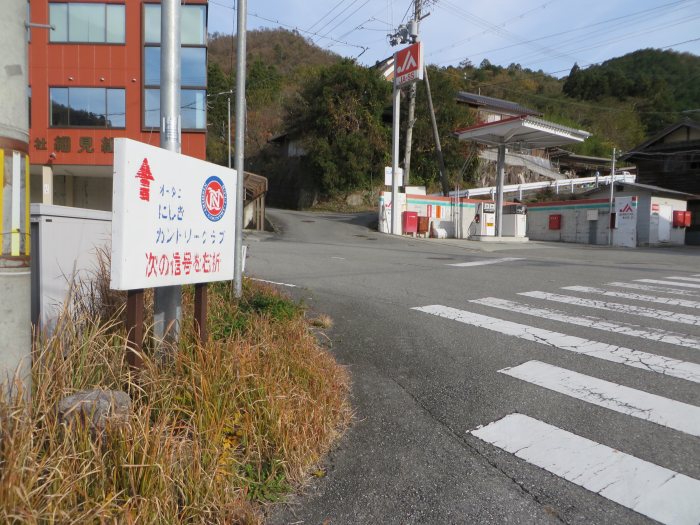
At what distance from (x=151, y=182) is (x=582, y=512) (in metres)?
3.23

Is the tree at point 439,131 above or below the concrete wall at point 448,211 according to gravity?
above

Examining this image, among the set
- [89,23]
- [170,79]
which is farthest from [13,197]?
[89,23]

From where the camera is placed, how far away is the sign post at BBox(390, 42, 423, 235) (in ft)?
84.4

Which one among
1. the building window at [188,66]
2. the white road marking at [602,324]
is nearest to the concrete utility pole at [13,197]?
the white road marking at [602,324]

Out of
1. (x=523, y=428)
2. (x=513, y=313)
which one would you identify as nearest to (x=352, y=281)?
(x=513, y=313)

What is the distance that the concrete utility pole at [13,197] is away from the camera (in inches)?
99.7

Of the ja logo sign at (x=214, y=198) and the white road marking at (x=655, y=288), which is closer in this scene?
the ja logo sign at (x=214, y=198)

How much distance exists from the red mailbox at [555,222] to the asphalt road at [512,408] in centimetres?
2326

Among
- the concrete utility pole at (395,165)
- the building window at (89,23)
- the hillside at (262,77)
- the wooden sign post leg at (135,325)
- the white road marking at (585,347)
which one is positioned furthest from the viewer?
the hillside at (262,77)

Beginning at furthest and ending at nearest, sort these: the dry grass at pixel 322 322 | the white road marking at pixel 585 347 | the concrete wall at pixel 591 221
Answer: the concrete wall at pixel 591 221, the dry grass at pixel 322 322, the white road marking at pixel 585 347

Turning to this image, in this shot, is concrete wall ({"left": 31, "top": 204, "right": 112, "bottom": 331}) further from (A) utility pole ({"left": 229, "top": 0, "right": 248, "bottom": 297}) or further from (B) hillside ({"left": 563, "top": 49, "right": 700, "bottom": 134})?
(B) hillside ({"left": 563, "top": 49, "right": 700, "bottom": 134})

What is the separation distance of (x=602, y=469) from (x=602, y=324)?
13.7ft

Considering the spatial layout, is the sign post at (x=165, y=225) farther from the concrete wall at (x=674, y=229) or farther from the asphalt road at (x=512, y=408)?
the concrete wall at (x=674, y=229)

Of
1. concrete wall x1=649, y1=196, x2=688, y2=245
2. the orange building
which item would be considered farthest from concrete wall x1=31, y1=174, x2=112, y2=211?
concrete wall x1=649, y1=196, x2=688, y2=245
